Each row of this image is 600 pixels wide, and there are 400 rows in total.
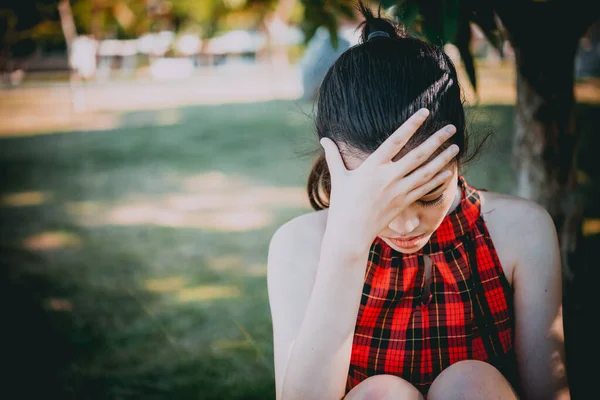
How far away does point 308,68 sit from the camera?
527 inches

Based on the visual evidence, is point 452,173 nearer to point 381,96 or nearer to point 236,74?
point 381,96

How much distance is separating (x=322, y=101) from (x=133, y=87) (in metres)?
20.6

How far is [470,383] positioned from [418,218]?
473 mm

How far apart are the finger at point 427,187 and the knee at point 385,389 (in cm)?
53

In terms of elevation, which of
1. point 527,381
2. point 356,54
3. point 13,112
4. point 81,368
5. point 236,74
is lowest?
point 236,74

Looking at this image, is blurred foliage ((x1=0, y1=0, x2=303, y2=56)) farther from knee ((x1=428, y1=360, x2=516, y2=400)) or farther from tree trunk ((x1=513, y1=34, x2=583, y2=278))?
knee ((x1=428, y1=360, x2=516, y2=400))

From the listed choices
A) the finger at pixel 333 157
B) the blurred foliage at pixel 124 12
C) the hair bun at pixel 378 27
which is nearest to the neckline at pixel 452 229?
the finger at pixel 333 157

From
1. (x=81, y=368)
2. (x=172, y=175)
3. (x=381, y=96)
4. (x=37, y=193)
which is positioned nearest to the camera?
(x=381, y=96)

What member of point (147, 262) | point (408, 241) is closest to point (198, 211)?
point (147, 262)

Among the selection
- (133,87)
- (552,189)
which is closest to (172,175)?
(552,189)

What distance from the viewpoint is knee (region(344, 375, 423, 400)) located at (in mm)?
1458

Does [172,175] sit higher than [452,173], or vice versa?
[452,173]

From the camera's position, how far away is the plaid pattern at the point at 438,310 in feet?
5.20

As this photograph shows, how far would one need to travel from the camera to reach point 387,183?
4.44 feet
